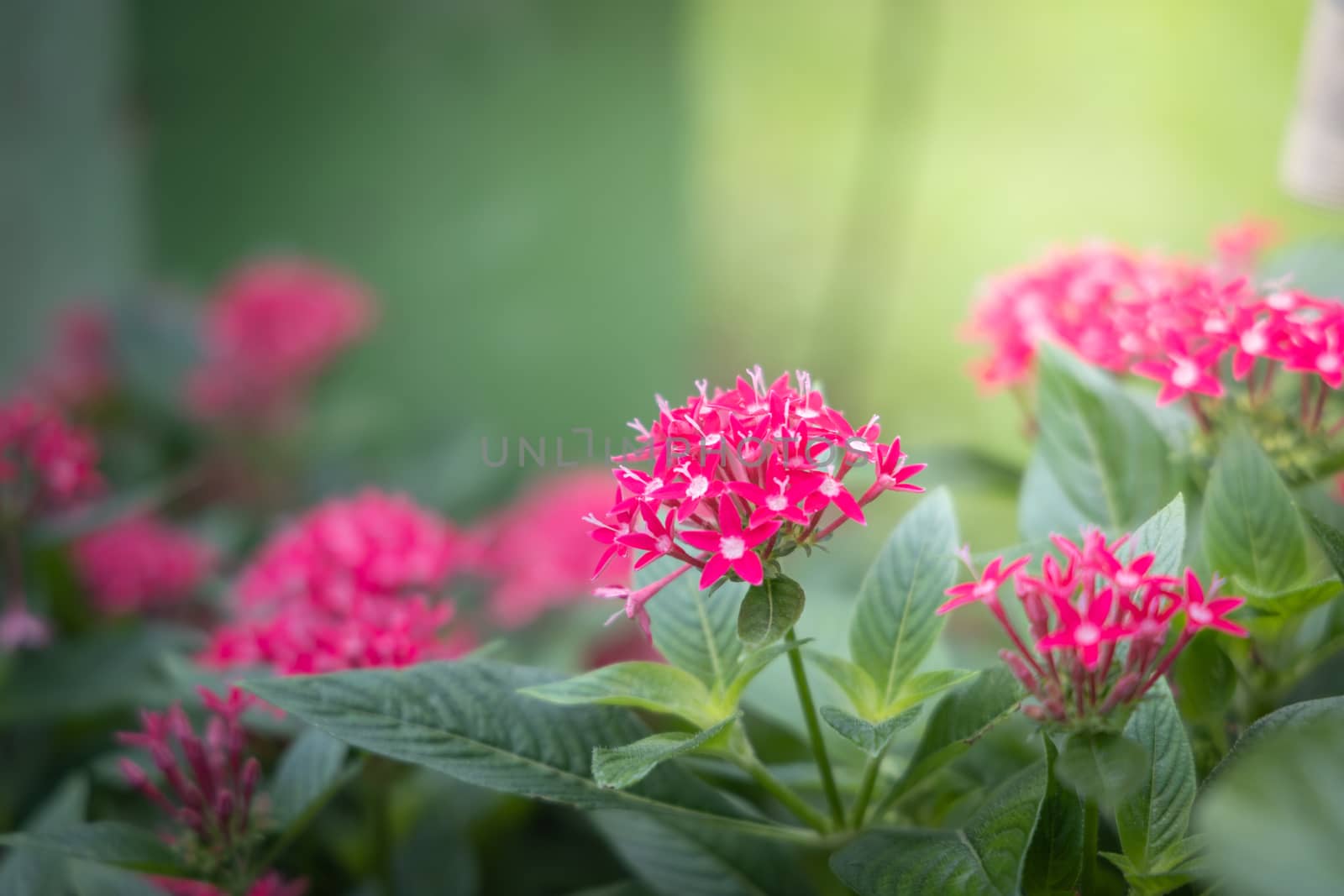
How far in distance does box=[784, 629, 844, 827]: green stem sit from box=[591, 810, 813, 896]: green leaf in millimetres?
108

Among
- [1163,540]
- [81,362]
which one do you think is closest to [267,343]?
[81,362]

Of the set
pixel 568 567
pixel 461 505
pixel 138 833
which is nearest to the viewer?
pixel 138 833

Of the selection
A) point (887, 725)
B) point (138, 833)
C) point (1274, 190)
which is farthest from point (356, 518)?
point (1274, 190)

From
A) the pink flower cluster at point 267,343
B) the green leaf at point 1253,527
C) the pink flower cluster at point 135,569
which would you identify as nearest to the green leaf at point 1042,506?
the green leaf at point 1253,527

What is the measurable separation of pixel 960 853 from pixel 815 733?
93mm

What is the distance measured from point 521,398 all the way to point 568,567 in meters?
1.16

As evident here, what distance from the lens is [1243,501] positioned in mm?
589

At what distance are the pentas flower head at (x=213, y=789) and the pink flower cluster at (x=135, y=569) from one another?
0.49m

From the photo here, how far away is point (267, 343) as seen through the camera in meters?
1.57

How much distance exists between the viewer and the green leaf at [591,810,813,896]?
68 centimetres

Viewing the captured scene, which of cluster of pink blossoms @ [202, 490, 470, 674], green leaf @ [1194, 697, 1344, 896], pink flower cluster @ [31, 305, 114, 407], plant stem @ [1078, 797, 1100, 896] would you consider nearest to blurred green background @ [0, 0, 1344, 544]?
pink flower cluster @ [31, 305, 114, 407]

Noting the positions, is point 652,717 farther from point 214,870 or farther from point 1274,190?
point 1274,190

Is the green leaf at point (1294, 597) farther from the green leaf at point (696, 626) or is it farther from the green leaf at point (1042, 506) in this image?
the green leaf at point (696, 626)

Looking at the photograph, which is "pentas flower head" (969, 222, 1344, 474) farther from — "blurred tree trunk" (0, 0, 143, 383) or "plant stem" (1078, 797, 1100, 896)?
"blurred tree trunk" (0, 0, 143, 383)
